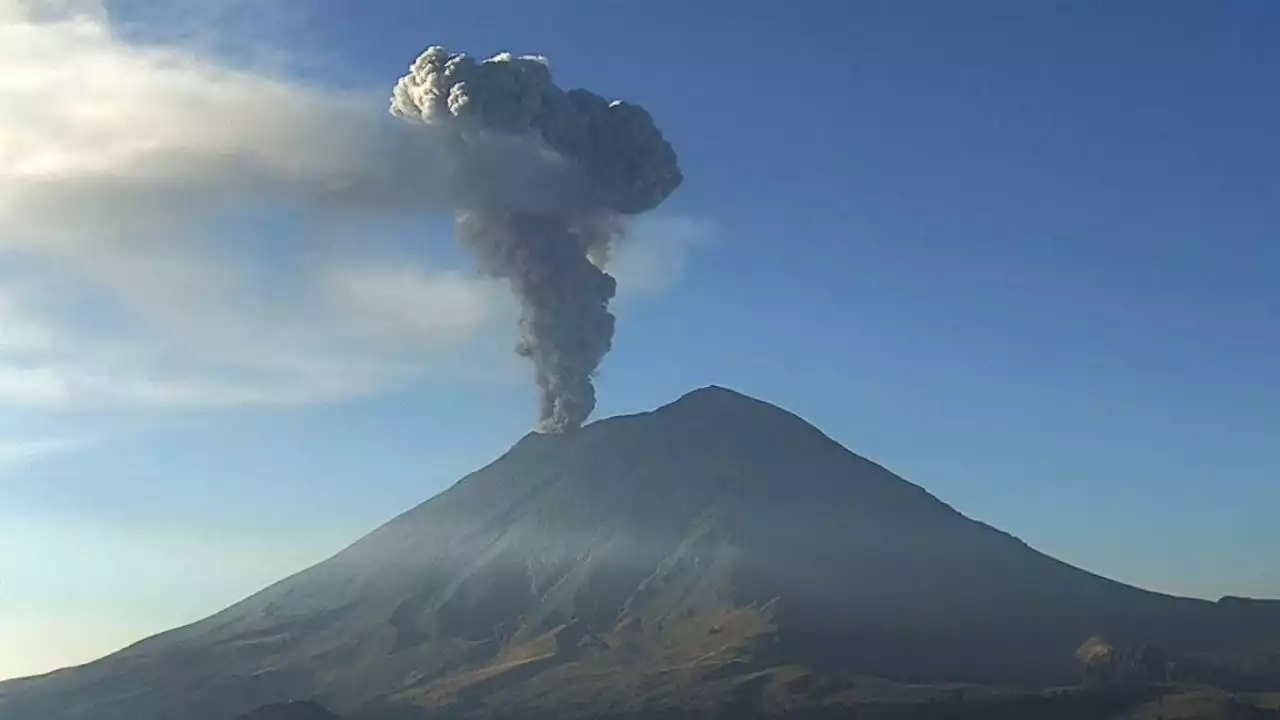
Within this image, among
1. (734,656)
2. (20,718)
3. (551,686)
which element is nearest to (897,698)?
(734,656)

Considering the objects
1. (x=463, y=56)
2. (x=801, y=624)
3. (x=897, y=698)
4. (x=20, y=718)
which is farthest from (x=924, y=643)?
(x=20, y=718)

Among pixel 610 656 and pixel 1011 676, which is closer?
pixel 1011 676

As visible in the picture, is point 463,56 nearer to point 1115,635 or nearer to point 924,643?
point 924,643

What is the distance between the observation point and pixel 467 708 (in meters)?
167

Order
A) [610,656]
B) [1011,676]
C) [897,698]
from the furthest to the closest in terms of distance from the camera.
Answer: [610,656] → [1011,676] → [897,698]

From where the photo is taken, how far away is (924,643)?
634 feet

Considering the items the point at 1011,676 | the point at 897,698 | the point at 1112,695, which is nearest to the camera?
the point at 1112,695

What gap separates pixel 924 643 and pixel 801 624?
15162 mm

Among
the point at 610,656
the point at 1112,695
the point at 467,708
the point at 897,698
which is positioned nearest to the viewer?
the point at 1112,695

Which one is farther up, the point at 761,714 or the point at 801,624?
the point at 801,624

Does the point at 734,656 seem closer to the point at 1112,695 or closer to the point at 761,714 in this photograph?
the point at 761,714

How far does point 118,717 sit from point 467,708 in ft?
151

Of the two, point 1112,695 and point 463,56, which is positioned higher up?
point 463,56

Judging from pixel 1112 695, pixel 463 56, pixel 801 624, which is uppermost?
pixel 463 56
